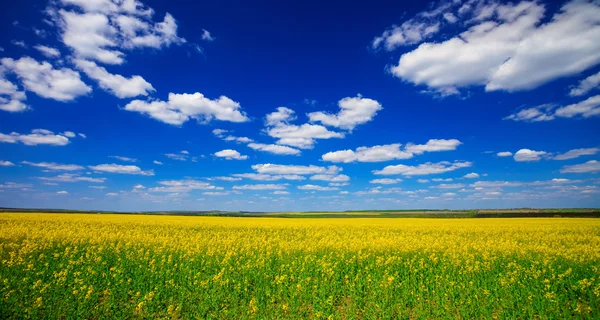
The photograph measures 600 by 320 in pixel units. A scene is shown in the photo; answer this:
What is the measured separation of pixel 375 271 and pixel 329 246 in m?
3.84

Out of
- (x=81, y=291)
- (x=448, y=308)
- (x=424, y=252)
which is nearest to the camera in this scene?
(x=448, y=308)

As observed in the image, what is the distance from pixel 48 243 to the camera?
41.2 ft

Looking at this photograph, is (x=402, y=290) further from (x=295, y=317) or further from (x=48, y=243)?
(x=48, y=243)

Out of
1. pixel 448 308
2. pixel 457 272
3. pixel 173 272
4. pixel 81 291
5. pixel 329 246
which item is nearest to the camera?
pixel 448 308

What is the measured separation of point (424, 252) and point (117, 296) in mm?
11079

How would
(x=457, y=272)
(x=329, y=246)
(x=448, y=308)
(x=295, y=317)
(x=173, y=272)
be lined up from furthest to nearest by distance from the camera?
1. (x=329, y=246)
2. (x=457, y=272)
3. (x=173, y=272)
4. (x=448, y=308)
5. (x=295, y=317)

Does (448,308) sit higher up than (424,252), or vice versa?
(424,252)

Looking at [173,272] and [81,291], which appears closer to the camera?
[81,291]

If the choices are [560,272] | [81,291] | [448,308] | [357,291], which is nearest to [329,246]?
[357,291]

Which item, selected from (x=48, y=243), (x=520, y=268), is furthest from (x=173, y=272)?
(x=520, y=268)

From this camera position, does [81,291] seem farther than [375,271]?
No

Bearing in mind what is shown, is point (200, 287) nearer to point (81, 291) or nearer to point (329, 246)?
point (81, 291)

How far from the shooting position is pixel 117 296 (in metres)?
7.80

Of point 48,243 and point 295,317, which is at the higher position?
point 48,243
